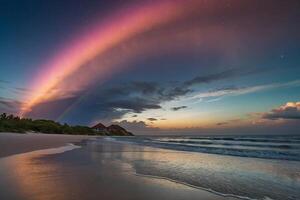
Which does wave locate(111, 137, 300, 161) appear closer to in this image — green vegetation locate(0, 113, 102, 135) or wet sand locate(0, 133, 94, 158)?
wet sand locate(0, 133, 94, 158)

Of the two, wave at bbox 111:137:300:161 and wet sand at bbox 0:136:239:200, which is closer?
→ wet sand at bbox 0:136:239:200

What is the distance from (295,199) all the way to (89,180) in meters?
6.45

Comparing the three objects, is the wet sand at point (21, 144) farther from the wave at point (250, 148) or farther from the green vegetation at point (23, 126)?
the green vegetation at point (23, 126)

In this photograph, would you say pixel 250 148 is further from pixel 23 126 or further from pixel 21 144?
pixel 23 126

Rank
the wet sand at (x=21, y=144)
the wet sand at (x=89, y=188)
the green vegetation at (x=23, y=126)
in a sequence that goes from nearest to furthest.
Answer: the wet sand at (x=89, y=188)
the wet sand at (x=21, y=144)
the green vegetation at (x=23, y=126)

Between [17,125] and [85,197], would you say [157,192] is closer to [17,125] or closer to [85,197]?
[85,197]

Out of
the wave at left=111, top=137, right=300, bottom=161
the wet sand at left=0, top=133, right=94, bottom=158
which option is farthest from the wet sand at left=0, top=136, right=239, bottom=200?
the wave at left=111, top=137, right=300, bottom=161

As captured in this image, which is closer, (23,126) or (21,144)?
(21,144)

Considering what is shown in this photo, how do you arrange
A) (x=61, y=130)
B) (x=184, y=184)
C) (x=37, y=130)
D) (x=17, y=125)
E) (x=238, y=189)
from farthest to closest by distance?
(x=61, y=130)
(x=37, y=130)
(x=17, y=125)
(x=184, y=184)
(x=238, y=189)

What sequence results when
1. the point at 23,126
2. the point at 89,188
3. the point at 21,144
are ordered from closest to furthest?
the point at 89,188 < the point at 21,144 < the point at 23,126

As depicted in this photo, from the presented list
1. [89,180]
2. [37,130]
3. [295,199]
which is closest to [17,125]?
[37,130]

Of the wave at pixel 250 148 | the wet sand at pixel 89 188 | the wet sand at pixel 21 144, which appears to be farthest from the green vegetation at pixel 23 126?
the wet sand at pixel 89 188

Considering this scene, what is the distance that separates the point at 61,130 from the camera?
102875mm

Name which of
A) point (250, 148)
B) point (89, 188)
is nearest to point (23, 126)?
point (250, 148)
